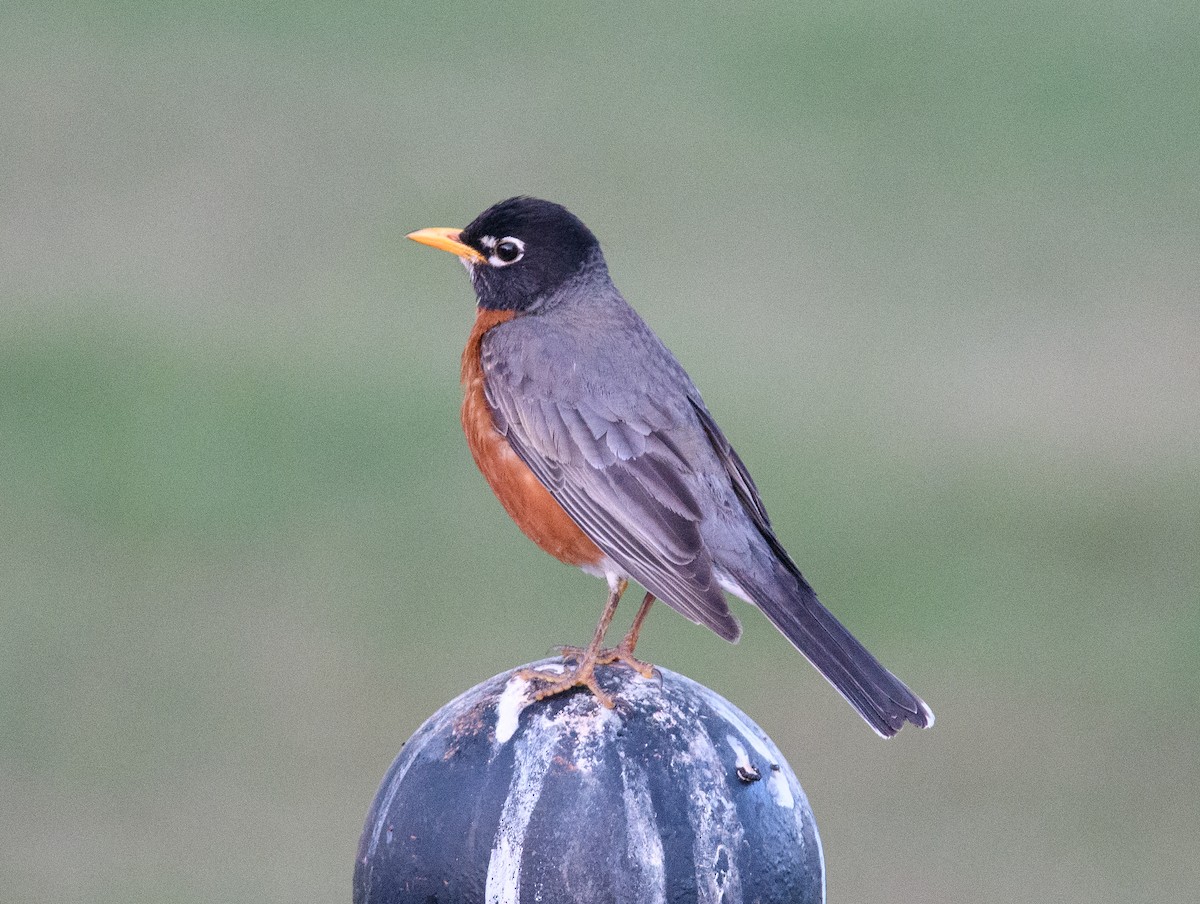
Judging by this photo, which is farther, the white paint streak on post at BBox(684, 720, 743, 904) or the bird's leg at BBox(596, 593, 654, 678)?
the bird's leg at BBox(596, 593, 654, 678)

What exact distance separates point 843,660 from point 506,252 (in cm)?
176

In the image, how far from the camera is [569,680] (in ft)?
12.4

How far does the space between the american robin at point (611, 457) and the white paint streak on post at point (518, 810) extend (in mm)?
813

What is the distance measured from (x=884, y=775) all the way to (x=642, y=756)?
18.9 feet

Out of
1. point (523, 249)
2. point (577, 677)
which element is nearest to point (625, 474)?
point (523, 249)

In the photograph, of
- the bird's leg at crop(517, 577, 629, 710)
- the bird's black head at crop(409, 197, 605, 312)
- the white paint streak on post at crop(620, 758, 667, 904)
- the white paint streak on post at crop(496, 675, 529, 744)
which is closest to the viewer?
the white paint streak on post at crop(620, 758, 667, 904)

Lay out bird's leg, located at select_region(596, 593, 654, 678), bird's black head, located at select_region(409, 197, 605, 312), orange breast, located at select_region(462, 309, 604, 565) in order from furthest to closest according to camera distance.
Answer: bird's black head, located at select_region(409, 197, 605, 312) < orange breast, located at select_region(462, 309, 604, 565) < bird's leg, located at select_region(596, 593, 654, 678)

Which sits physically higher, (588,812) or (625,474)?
(625,474)

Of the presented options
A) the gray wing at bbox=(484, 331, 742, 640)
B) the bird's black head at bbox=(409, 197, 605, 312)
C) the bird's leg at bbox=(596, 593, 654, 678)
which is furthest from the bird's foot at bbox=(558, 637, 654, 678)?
the bird's black head at bbox=(409, 197, 605, 312)

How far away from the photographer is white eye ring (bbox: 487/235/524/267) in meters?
5.49

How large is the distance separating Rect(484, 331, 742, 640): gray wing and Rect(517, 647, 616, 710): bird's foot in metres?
0.61

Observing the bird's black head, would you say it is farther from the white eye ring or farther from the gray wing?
the gray wing

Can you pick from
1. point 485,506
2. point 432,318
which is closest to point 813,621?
point 485,506

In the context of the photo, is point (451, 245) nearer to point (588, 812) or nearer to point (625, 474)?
point (625, 474)
